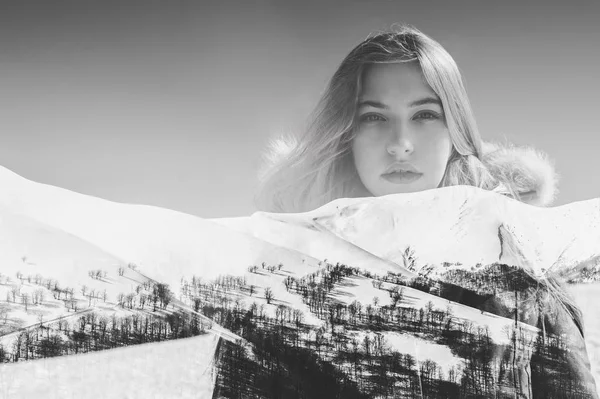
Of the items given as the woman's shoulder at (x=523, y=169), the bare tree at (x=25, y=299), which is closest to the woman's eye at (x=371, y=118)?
the woman's shoulder at (x=523, y=169)

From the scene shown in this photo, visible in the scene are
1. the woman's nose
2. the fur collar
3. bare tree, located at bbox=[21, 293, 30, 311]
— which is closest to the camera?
bare tree, located at bbox=[21, 293, 30, 311]

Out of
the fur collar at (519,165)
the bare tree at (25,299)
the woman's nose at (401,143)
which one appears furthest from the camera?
the fur collar at (519,165)

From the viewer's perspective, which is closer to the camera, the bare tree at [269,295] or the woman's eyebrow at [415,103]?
the bare tree at [269,295]

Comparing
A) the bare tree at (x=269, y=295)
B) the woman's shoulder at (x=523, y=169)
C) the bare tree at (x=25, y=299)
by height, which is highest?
the woman's shoulder at (x=523, y=169)

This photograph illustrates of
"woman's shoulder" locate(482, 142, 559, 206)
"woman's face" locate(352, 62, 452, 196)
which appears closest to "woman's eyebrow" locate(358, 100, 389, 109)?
"woman's face" locate(352, 62, 452, 196)

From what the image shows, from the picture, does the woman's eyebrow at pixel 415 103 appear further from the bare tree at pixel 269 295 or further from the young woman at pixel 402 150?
the bare tree at pixel 269 295

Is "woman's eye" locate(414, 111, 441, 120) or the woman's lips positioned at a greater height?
"woman's eye" locate(414, 111, 441, 120)

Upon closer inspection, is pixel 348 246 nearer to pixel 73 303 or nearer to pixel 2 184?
pixel 73 303

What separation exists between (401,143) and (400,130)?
0.03m

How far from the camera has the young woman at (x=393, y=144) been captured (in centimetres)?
126

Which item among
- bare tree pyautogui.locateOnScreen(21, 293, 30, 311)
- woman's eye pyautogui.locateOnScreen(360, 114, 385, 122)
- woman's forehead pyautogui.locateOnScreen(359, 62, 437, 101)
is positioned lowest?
bare tree pyautogui.locateOnScreen(21, 293, 30, 311)

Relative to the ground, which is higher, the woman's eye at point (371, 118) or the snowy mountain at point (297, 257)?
the woman's eye at point (371, 118)

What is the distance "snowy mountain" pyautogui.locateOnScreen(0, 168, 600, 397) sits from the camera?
111cm

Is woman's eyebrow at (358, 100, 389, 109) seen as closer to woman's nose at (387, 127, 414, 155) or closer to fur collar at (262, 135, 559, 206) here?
woman's nose at (387, 127, 414, 155)
